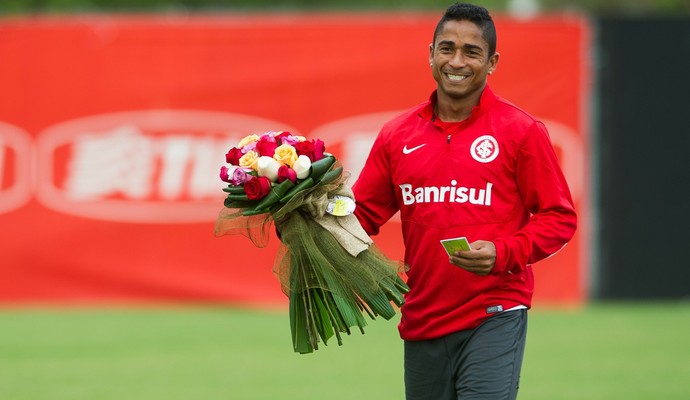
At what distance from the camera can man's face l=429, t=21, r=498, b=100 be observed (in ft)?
17.0

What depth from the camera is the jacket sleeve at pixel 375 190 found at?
5477mm

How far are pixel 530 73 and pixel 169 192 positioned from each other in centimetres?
415

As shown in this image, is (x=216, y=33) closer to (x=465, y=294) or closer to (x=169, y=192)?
(x=169, y=192)

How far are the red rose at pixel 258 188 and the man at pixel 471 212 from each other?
0.64 m

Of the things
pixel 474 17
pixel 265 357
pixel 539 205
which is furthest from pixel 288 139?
pixel 265 357

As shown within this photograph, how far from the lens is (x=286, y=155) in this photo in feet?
16.9

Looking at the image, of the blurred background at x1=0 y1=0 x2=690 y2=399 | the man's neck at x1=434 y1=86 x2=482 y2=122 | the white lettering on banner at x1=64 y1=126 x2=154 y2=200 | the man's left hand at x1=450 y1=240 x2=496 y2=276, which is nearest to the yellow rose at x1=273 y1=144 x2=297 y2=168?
the man's neck at x1=434 y1=86 x2=482 y2=122

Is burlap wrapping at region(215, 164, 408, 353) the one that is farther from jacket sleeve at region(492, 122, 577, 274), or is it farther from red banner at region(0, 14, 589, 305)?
red banner at region(0, 14, 589, 305)

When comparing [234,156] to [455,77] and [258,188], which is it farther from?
[455,77]

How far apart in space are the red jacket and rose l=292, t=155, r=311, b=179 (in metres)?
0.46

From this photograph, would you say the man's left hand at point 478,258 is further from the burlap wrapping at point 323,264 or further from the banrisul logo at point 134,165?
the banrisul logo at point 134,165

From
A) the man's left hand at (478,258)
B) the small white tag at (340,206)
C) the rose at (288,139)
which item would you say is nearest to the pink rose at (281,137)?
the rose at (288,139)

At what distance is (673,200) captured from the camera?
13.7 metres

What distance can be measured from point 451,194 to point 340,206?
47 centimetres
